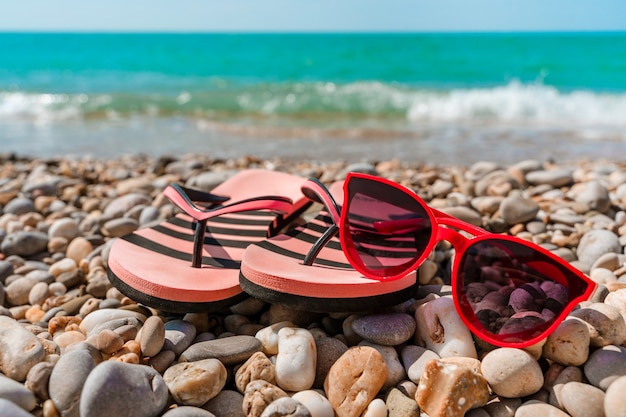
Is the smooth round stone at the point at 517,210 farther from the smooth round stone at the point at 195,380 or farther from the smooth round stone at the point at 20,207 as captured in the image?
the smooth round stone at the point at 20,207

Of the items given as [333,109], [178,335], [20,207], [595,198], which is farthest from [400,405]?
[333,109]

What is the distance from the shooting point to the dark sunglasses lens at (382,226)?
1539 millimetres

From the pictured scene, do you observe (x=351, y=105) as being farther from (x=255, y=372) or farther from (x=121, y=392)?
(x=121, y=392)

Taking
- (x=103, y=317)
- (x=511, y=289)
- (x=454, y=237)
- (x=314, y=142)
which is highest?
(x=454, y=237)

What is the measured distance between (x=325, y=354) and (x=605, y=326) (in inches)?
28.3

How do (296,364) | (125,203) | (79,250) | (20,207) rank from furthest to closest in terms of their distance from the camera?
(20,207)
(125,203)
(79,250)
(296,364)

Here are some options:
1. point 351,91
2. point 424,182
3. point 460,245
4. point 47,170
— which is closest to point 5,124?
point 47,170

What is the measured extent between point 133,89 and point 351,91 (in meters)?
5.39

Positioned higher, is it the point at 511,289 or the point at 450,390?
the point at 511,289


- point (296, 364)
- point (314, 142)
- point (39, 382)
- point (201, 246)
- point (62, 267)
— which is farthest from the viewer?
point (314, 142)

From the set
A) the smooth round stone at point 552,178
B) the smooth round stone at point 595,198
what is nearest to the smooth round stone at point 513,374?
the smooth round stone at point 595,198

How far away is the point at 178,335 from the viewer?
147 cm

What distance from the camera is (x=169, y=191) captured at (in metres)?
2.00

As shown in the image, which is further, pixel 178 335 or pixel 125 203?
pixel 125 203
